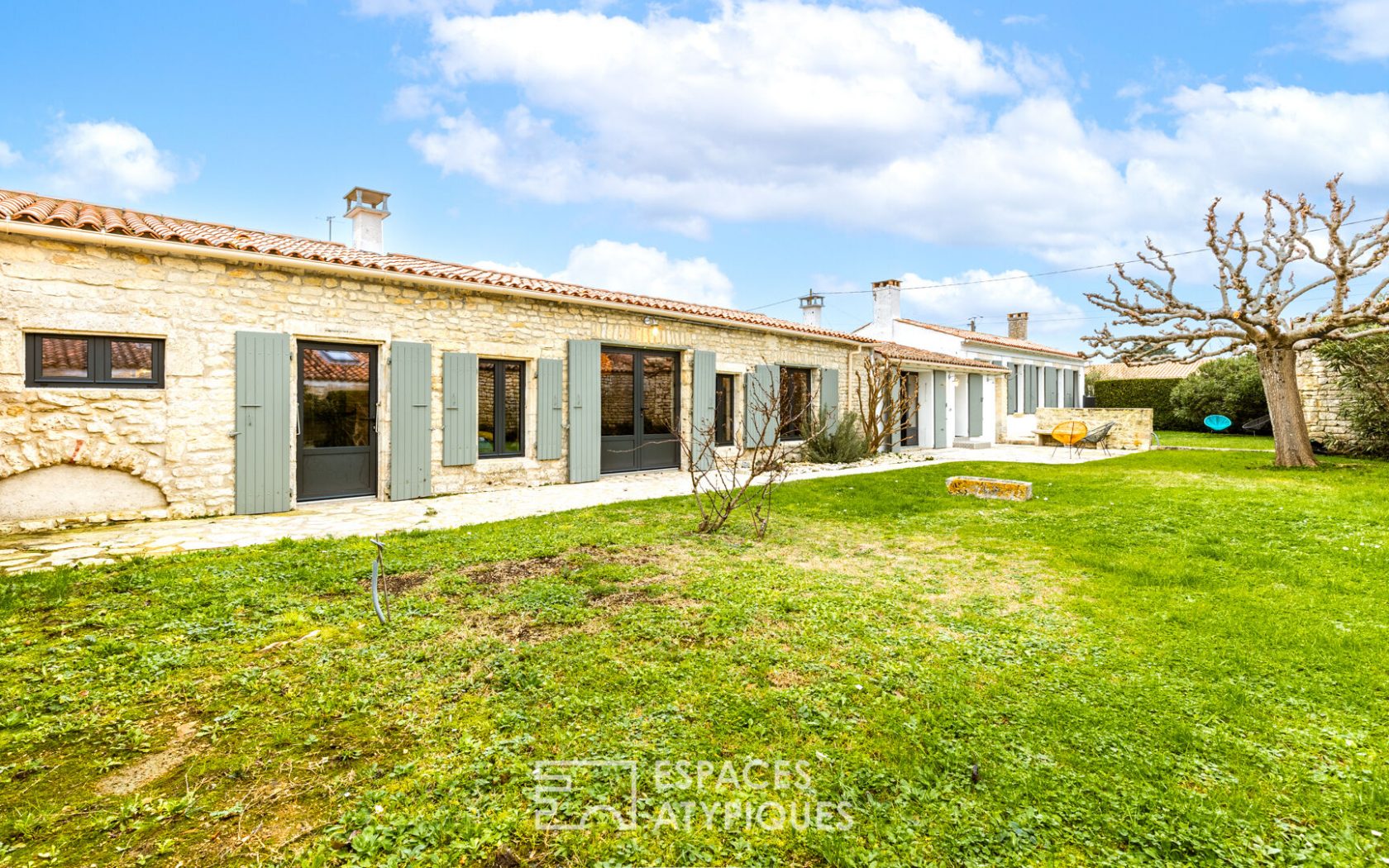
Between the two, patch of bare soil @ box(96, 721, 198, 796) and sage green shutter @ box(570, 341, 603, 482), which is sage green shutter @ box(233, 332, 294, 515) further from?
patch of bare soil @ box(96, 721, 198, 796)

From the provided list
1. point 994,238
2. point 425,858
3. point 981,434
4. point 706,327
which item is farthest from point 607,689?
point 994,238

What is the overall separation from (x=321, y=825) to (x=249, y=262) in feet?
23.6

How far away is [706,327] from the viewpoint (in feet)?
39.2

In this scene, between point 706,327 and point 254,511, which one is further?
point 706,327

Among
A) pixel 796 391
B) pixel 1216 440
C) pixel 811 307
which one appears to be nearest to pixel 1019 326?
pixel 1216 440

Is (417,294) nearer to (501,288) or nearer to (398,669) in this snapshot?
(501,288)

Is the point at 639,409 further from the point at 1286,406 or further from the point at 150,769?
the point at 1286,406

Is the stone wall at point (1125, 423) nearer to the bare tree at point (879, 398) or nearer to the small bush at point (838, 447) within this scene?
the bare tree at point (879, 398)

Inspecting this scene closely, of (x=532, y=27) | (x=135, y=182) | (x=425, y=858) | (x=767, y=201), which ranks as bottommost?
(x=425, y=858)

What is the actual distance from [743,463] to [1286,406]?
9947 millimetres

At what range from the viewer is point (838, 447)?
13.2 metres

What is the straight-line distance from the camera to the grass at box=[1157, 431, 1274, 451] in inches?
642

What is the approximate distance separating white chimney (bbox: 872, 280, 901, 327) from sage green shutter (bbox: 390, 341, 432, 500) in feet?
53.4

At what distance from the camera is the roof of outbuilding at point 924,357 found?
1571 cm
